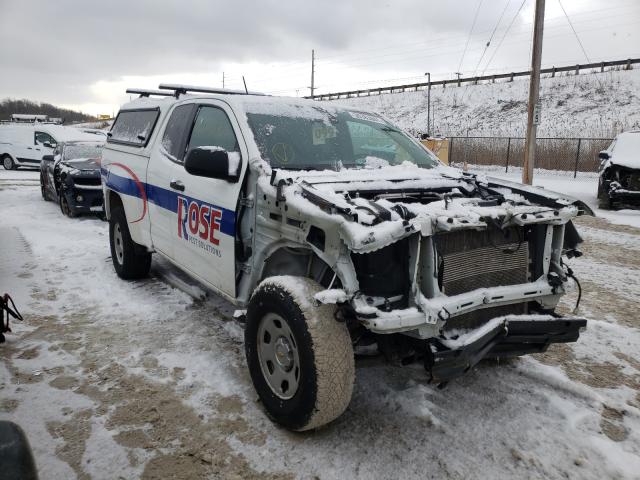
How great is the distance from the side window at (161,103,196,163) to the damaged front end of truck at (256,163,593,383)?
4.78 feet

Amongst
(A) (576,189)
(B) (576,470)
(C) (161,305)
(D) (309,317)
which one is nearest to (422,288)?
(D) (309,317)

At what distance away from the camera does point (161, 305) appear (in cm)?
487

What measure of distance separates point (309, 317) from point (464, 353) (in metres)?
0.83

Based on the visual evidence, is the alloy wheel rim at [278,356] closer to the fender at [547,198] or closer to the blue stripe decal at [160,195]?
the blue stripe decal at [160,195]

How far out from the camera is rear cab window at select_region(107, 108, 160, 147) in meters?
5.01

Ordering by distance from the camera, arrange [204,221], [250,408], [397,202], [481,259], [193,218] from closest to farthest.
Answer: [481,259]
[397,202]
[250,408]
[204,221]
[193,218]

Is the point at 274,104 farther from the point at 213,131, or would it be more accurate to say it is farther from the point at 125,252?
the point at 125,252

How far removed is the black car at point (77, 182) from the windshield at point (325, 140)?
7.12 m

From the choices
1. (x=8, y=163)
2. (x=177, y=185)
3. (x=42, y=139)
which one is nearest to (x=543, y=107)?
(x=42, y=139)

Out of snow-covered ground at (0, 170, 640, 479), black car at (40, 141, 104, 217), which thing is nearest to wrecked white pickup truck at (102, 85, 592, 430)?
snow-covered ground at (0, 170, 640, 479)

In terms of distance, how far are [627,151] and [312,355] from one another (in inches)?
466

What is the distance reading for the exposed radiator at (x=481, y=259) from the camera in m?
2.70

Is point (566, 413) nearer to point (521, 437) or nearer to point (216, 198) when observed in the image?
point (521, 437)

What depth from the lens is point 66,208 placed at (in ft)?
32.4
